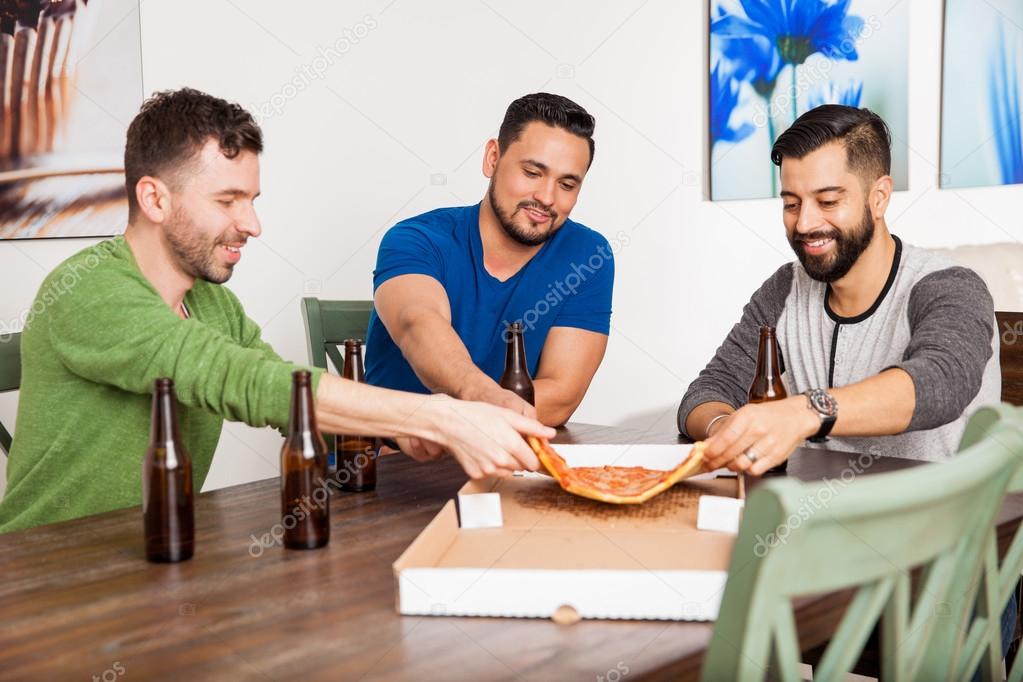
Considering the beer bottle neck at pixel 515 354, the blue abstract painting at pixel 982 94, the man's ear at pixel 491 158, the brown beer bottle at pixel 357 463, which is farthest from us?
the blue abstract painting at pixel 982 94

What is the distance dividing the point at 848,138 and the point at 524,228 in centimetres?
73

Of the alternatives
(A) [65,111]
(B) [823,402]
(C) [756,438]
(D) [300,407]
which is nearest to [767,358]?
(B) [823,402]

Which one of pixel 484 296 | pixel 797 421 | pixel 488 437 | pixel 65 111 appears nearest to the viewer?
pixel 488 437

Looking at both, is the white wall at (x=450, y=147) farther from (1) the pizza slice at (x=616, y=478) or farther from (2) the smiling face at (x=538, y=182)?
(1) the pizza slice at (x=616, y=478)

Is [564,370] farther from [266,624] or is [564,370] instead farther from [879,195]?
[266,624]

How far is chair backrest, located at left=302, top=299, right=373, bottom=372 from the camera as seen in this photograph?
2498 mm

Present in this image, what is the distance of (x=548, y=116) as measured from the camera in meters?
2.31

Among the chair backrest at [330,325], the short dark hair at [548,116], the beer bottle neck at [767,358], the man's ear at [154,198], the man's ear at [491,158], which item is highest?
the short dark hair at [548,116]

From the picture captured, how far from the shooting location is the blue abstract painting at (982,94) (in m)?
2.56

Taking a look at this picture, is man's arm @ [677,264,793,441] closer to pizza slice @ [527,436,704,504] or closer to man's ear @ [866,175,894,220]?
man's ear @ [866,175,894,220]

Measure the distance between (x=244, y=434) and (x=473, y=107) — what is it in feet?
4.75

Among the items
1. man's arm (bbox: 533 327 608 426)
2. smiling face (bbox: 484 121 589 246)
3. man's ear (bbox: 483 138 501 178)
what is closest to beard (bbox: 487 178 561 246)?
smiling face (bbox: 484 121 589 246)

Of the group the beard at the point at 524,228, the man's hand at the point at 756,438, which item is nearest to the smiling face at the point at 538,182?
the beard at the point at 524,228

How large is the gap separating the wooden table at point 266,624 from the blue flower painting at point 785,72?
190 cm
